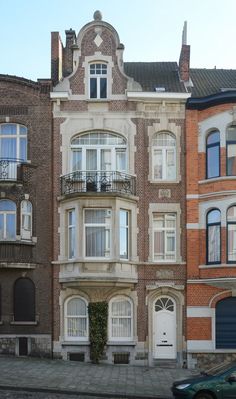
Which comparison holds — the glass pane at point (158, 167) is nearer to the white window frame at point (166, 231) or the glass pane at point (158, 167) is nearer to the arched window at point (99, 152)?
the arched window at point (99, 152)

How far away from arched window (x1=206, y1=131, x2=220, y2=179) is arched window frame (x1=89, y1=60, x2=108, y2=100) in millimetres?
5013

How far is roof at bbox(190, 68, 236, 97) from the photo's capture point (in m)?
29.8

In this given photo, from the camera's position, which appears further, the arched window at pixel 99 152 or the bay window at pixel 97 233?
the arched window at pixel 99 152

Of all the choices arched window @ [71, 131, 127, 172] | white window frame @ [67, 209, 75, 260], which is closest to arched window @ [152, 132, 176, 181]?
arched window @ [71, 131, 127, 172]

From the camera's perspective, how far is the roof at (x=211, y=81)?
2984 cm

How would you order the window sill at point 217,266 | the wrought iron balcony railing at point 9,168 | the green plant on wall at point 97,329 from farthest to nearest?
1. the wrought iron balcony railing at point 9,168
2. the green plant on wall at point 97,329
3. the window sill at point 217,266

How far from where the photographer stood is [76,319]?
2745cm

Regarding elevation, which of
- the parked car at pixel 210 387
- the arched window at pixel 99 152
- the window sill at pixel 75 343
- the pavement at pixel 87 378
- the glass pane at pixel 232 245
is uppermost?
the arched window at pixel 99 152

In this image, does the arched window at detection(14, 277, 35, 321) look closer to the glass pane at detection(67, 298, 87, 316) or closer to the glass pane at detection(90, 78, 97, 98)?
the glass pane at detection(67, 298, 87, 316)

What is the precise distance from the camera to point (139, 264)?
2753 centimetres

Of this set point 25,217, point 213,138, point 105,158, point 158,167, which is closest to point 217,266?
point 158,167

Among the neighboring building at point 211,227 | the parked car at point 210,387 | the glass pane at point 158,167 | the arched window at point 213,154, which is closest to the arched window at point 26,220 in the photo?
the glass pane at point 158,167

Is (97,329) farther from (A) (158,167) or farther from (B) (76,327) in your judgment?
(A) (158,167)

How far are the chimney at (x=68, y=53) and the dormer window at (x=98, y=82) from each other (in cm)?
237
